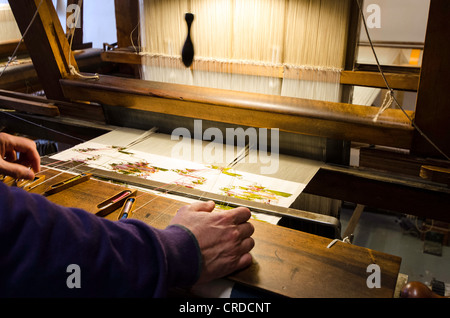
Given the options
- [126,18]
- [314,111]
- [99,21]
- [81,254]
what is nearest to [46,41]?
[314,111]

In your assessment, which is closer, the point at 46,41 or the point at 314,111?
the point at 314,111

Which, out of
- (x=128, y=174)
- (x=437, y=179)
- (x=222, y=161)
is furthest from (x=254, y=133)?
(x=437, y=179)

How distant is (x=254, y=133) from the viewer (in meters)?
2.08

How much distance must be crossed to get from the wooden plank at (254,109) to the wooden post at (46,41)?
11 centimetres

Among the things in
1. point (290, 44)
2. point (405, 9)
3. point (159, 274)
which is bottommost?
point (159, 274)

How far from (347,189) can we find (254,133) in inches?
21.1

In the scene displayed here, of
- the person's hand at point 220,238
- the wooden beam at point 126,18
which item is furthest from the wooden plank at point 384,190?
the wooden beam at point 126,18

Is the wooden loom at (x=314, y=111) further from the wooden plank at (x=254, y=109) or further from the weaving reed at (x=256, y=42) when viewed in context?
the weaving reed at (x=256, y=42)

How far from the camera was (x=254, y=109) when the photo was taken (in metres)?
1.93

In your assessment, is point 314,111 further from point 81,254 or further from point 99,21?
point 99,21

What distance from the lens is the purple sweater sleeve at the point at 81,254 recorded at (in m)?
0.84

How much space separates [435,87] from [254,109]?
0.77m

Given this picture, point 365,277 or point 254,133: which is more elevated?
point 254,133

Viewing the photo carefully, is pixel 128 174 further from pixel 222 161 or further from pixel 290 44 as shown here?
pixel 290 44
